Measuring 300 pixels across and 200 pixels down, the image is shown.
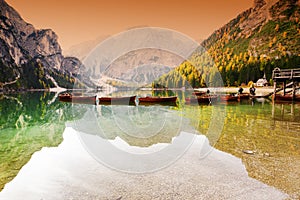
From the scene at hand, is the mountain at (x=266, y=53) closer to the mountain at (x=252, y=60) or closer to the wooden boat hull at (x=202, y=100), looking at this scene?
the mountain at (x=252, y=60)

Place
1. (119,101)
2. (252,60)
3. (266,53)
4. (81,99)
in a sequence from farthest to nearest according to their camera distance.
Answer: (266,53) → (252,60) → (81,99) → (119,101)

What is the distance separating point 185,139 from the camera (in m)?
13.9

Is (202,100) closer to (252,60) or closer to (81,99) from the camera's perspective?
(81,99)

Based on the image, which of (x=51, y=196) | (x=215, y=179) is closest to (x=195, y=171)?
(x=215, y=179)

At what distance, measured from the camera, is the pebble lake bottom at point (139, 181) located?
679 cm

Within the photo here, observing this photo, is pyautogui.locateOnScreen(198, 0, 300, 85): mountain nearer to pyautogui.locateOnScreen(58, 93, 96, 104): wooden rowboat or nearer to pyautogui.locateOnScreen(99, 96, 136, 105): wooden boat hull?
pyautogui.locateOnScreen(99, 96, 136, 105): wooden boat hull

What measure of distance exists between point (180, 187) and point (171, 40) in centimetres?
1305

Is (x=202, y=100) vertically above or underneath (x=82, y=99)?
above

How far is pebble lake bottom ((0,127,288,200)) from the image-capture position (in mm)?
6789

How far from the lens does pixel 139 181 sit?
7816mm

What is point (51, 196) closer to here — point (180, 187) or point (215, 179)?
point (180, 187)

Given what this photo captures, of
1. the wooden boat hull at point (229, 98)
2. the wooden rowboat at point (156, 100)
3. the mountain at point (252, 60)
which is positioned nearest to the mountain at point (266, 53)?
the mountain at point (252, 60)

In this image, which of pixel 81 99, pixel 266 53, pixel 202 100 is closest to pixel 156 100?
pixel 202 100

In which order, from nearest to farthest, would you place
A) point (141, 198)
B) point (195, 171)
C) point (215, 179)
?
point (141, 198) < point (215, 179) < point (195, 171)
